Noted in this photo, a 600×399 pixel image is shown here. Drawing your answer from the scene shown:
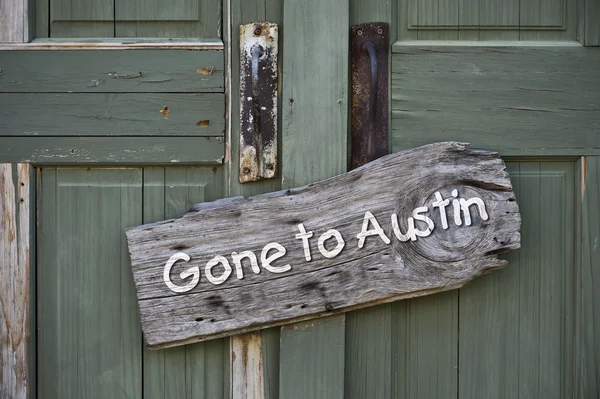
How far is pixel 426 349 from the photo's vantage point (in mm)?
1684

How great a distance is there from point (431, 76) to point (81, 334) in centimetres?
109

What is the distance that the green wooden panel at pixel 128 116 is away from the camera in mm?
1641

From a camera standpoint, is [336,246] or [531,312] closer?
[336,246]

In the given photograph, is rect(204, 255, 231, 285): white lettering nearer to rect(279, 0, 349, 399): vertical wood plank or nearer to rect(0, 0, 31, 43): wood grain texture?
rect(279, 0, 349, 399): vertical wood plank

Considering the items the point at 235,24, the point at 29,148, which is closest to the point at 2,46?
the point at 29,148

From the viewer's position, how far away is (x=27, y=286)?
165 centimetres

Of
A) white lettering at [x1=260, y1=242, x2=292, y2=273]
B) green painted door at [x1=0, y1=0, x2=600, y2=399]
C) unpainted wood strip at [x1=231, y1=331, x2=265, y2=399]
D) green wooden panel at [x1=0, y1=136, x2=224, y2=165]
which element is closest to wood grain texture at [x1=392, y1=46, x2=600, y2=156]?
green painted door at [x1=0, y1=0, x2=600, y2=399]

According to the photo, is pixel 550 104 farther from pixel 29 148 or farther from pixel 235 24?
pixel 29 148

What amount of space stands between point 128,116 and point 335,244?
23.7 inches

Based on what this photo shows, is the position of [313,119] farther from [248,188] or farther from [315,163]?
[248,188]

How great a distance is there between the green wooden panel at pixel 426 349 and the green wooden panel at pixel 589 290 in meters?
0.31

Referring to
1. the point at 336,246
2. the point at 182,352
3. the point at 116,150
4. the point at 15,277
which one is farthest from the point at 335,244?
the point at 15,277

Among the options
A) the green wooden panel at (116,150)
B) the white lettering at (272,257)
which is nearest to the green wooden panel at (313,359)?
the white lettering at (272,257)

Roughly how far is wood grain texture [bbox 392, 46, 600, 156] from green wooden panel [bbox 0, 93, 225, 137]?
49 centimetres
